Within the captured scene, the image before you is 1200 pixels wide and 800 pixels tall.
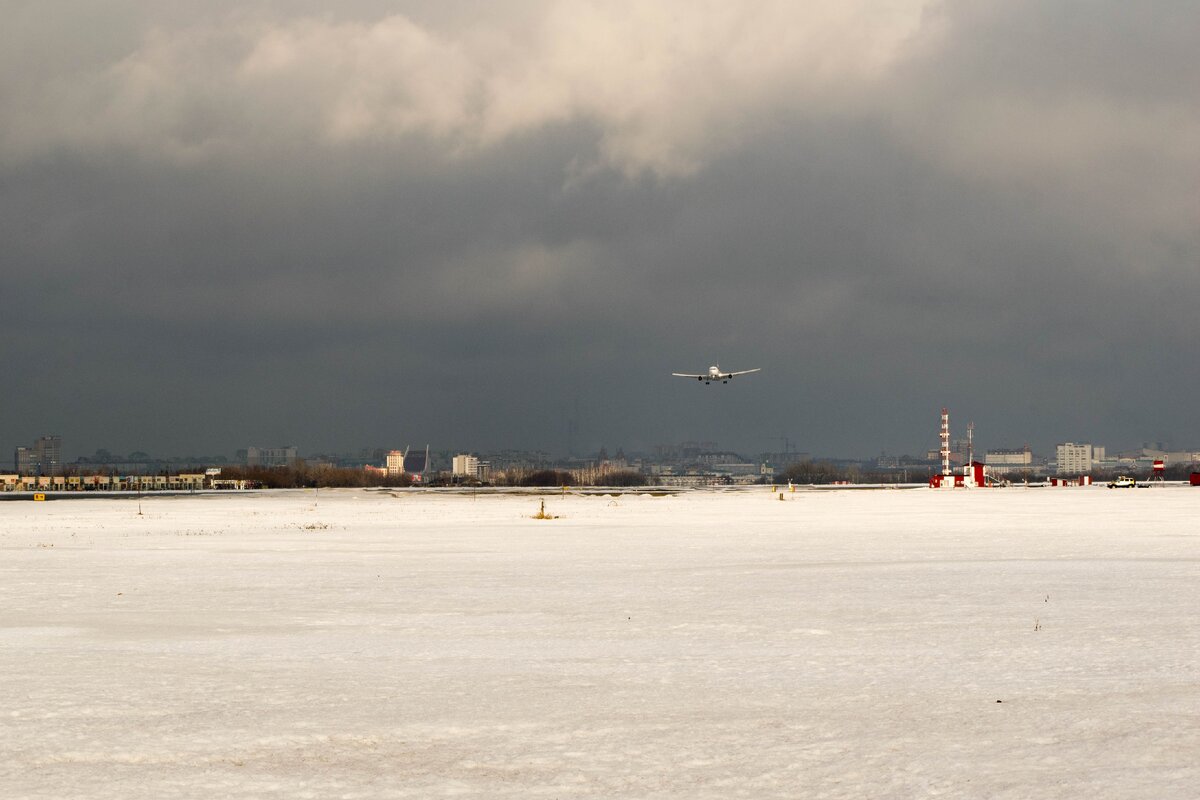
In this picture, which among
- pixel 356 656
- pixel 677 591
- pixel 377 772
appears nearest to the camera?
pixel 377 772

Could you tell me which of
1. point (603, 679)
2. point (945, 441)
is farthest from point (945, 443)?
point (603, 679)

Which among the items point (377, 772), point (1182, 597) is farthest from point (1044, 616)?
point (377, 772)

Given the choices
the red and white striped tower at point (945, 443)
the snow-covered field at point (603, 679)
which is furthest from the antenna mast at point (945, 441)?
the snow-covered field at point (603, 679)

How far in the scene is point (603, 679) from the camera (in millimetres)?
14484

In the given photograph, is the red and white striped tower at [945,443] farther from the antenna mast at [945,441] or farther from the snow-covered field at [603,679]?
the snow-covered field at [603,679]

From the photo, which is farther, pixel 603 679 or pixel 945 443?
pixel 945 443

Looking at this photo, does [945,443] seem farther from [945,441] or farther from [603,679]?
[603,679]

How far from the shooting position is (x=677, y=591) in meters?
24.3

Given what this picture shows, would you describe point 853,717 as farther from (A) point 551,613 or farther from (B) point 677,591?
(B) point 677,591

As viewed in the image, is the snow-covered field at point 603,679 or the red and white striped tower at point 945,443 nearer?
the snow-covered field at point 603,679

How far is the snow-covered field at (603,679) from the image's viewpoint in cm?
1015

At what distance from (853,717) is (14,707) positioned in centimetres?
855

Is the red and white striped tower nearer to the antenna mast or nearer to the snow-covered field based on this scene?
the antenna mast

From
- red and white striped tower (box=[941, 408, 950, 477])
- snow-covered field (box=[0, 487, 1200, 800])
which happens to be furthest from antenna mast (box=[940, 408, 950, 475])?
snow-covered field (box=[0, 487, 1200, 800])
